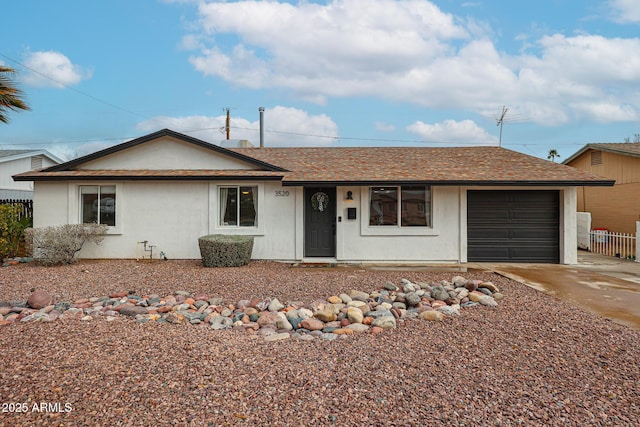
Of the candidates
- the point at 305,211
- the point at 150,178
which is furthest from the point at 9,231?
the point at 305,211

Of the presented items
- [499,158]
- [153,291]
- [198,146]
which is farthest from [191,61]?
[499,158]

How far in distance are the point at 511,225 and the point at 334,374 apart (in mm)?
9591

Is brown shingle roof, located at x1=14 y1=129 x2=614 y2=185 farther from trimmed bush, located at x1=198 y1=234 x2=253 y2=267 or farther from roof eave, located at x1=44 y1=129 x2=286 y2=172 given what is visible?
trimmed bush, located at x1=198 y1=234 x2=253 y2=267

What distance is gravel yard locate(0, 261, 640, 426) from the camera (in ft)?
10.2

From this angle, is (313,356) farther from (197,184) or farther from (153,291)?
(197,184)

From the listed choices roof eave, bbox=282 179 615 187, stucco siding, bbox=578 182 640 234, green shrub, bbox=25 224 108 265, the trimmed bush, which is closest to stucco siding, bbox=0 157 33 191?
green shrub, bbox=25 224 108 265

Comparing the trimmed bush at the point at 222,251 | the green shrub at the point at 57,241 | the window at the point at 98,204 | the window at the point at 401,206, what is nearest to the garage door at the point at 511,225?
the window at the point at 401,206

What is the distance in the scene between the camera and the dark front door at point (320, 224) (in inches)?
454

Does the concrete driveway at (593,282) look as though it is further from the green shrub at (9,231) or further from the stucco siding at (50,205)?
the green shrub at (9,231)

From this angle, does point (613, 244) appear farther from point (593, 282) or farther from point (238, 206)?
point (238, 206)

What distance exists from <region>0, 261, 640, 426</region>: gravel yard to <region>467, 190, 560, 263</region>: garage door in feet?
18.5

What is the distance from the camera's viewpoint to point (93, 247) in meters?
11.6

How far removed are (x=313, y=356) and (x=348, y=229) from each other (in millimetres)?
7225

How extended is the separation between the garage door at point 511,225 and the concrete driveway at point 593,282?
55 centimetres
